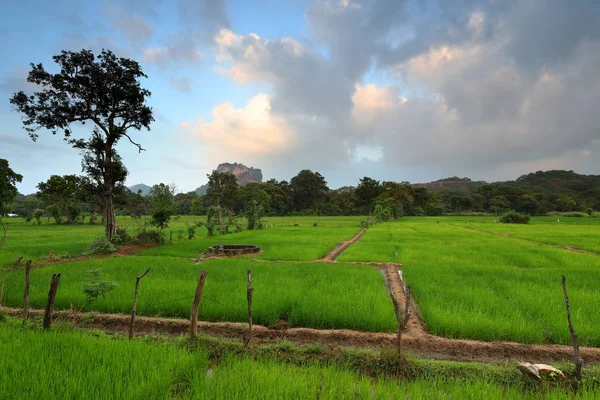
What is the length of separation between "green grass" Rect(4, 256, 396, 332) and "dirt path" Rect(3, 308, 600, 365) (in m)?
0.32

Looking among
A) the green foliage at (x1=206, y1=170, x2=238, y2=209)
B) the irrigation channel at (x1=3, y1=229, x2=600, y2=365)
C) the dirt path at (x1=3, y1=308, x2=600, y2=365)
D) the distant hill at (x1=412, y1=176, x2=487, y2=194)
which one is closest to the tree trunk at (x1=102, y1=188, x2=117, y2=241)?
the irrigation channel at (x1=3, y1=229, x2=600, y2=365)

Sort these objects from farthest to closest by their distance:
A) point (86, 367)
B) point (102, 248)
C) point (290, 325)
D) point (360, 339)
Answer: point (102, 248), point (290, 325), point (360, 339), point (86, 367)

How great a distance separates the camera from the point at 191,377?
142 inches

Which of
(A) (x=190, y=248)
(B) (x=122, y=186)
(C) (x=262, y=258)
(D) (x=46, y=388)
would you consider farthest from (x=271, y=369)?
(B) (x=122, y=186)

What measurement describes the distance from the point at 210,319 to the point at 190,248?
10.9m

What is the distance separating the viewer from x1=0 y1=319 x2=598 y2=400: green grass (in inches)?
122

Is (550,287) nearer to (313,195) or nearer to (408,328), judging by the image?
(408,328)

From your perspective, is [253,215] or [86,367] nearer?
[86,367]

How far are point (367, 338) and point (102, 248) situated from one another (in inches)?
558

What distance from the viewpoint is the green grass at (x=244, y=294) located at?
586 cm

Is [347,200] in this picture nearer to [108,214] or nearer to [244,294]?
[108,214]

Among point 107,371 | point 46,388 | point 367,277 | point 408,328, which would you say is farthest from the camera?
point 367,277

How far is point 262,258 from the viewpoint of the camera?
525 inches

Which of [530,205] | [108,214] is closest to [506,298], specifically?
[108,214]
